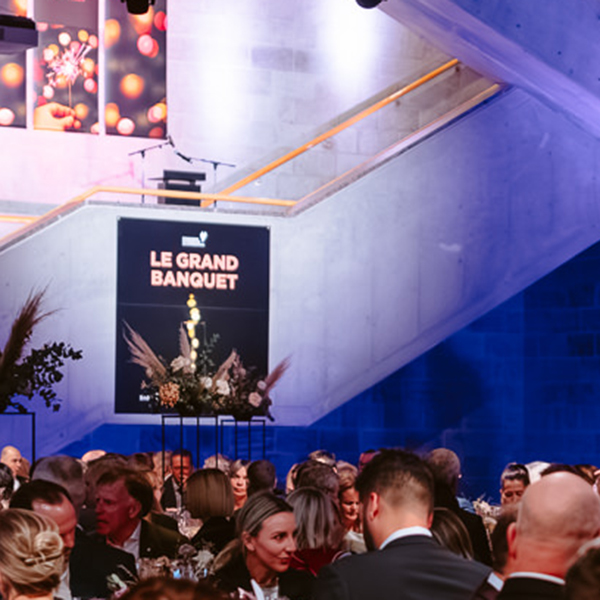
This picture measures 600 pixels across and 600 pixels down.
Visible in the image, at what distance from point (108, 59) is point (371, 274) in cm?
433

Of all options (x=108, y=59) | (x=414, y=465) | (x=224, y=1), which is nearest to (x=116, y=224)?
(x=108, y=59)

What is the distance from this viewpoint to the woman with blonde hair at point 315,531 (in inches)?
167

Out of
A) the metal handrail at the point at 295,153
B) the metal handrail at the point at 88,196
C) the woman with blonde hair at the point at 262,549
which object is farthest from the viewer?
the metal handrail at the point at 295,153

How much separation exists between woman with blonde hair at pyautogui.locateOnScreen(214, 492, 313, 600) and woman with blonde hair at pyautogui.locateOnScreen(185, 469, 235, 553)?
3.25 feet

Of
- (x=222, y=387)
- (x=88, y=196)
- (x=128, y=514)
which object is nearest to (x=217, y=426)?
(x=222, y=387)

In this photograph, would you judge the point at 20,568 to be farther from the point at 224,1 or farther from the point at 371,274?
the point at 224,1

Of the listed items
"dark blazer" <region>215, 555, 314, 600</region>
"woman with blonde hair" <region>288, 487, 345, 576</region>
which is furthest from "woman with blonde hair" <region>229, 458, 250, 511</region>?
"dark blazer" <region>215, 555, 314, 600</region>

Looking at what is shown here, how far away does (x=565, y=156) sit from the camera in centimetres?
1170

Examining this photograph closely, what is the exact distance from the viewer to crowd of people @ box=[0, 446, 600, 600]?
7.00 feet

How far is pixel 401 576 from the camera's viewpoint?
2652mm

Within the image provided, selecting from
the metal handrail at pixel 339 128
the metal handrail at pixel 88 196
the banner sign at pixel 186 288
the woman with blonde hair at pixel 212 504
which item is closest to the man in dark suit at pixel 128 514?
the woman with blonde hair at pixel 212 504

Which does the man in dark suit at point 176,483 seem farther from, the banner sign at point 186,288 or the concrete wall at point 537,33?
the concrete wall at point 537,33

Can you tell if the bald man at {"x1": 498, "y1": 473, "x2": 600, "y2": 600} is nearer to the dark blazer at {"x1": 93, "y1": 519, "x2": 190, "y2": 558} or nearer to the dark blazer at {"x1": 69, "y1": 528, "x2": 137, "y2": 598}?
the dark blazer at {"x1": 69, "y1": 528, "x2": 137, "y2": 598}

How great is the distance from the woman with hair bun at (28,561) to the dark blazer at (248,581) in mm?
1226
